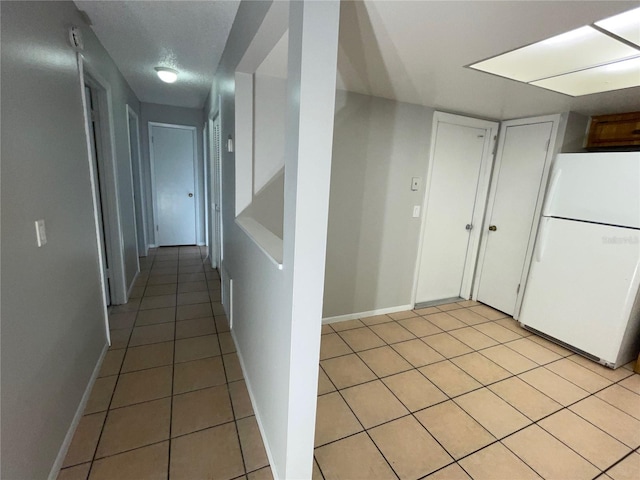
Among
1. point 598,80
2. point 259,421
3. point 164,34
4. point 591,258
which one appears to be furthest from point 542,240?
point 164,34

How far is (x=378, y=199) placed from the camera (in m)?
2.86

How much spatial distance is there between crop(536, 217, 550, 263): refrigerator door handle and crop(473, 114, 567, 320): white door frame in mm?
200

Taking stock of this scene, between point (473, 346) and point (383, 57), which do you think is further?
point (473, 346)

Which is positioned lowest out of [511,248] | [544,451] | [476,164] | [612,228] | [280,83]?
[544,451]

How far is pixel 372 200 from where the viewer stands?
2836mm

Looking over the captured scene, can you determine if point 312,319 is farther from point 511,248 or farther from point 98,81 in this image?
point 511,248

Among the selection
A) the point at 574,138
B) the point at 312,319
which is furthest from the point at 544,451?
the point at 574,138

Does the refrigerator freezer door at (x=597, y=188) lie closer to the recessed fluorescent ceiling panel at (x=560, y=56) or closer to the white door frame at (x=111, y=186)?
the recessed fluorescent ceiling panel at (x=560, y=56)

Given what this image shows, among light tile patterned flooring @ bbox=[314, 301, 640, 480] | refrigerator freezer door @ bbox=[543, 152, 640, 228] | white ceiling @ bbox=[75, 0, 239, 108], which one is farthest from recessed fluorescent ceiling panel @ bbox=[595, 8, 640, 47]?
light tile patterned flooring @ bbox=[314, 301, 640, 480]

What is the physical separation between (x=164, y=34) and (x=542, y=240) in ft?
12.2

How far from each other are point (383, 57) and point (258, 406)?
220 centimetres

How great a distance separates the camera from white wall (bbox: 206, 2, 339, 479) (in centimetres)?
99

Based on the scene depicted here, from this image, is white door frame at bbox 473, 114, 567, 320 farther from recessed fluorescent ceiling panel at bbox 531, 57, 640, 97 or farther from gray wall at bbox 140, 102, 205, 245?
gray wall at bbox 140, 102, 205, 245

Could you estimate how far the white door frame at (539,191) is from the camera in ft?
9.23
